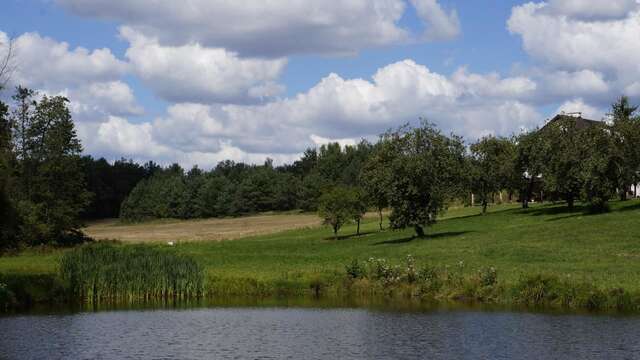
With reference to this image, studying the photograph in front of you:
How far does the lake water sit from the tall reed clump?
219 inches

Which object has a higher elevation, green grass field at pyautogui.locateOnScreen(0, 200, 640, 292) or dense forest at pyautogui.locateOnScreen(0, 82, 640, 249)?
dense forest at pyautogui.locateOnScreen(0, 82, 640, 249)

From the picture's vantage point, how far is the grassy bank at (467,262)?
150 ft

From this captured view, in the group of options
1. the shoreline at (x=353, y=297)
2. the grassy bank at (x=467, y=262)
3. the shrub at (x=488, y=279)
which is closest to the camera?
the shoreline at (x=353, y=297)

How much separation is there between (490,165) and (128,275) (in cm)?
6208

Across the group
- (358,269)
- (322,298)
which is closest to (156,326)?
(322,298)

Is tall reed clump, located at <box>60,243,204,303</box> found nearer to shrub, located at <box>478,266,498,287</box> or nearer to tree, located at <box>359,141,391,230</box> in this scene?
shrub, located at <box>478,266,498,287</box>

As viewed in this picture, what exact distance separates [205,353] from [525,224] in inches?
2175

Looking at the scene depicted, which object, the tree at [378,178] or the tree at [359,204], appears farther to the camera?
the tree at [359,204]

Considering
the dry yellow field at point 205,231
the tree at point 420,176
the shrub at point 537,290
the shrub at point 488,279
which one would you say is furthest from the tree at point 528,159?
the shrub at point 537,290

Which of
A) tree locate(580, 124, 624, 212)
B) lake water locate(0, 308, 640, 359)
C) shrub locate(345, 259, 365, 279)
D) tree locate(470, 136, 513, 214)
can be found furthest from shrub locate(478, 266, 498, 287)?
tree locate(470, 136, 513, 214)

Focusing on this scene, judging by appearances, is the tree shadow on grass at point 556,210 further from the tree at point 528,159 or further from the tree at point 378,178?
the tree at point 378,178

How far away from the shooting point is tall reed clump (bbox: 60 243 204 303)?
49406 mm

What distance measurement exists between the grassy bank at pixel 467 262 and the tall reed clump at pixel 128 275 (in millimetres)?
2040

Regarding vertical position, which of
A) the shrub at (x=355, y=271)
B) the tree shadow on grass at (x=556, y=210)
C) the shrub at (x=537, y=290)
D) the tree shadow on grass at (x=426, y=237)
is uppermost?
the tree shadow on grass at (x=556, y=210)
